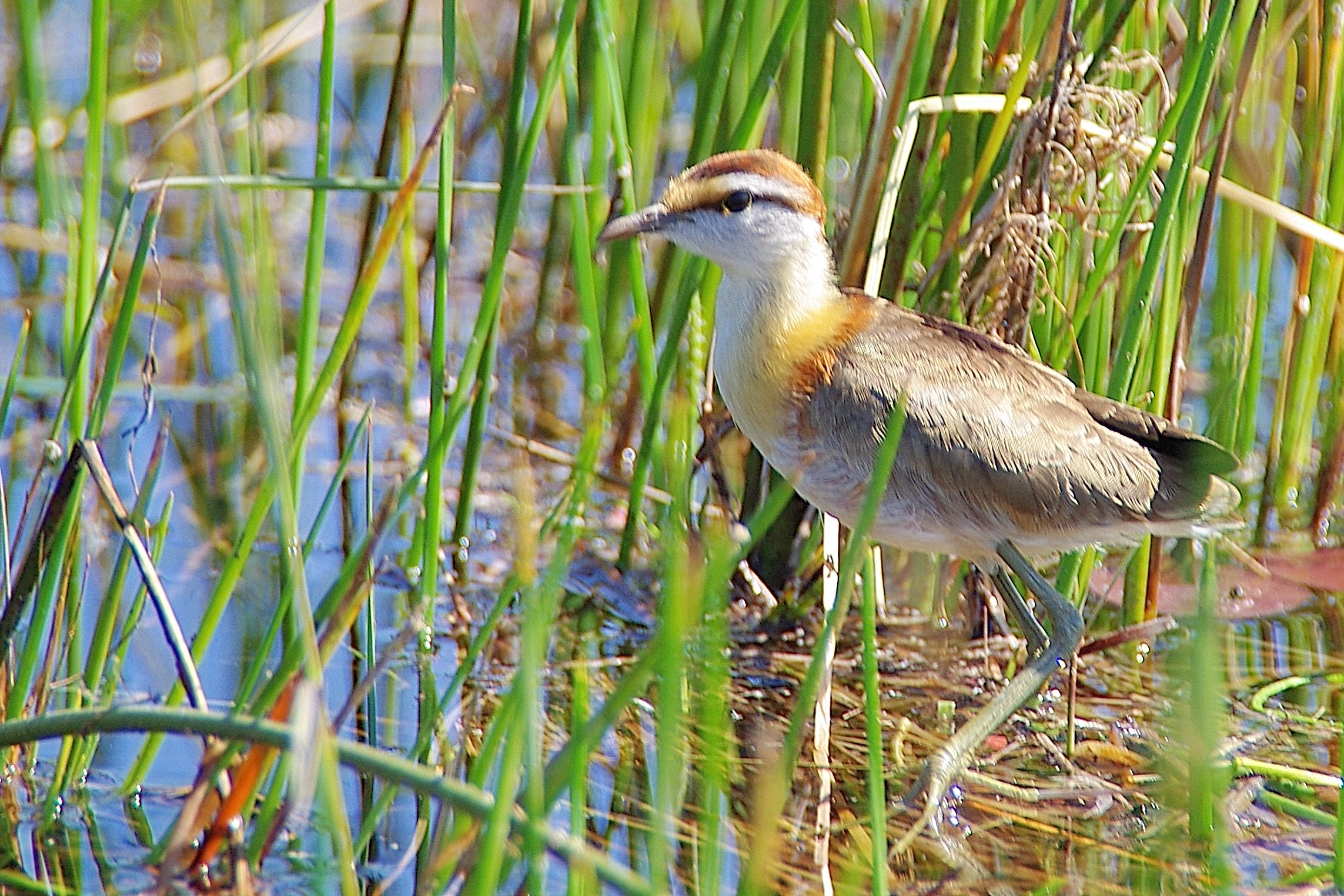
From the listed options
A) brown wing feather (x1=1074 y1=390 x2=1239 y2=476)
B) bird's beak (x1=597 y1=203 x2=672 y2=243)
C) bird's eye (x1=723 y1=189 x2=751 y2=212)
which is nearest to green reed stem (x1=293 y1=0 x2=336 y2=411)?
bird's beak (x1=597 y1=203 x2=672 y2=243)

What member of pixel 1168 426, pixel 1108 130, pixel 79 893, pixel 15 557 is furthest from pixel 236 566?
pixel 1108 130

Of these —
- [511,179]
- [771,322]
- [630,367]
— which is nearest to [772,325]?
[771,322]

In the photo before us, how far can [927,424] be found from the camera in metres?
3.31

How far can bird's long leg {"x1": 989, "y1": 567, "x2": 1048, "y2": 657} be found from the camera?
11.9ft

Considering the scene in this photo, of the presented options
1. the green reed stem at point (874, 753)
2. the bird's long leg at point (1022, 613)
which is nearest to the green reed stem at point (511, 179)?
the green reed stem at point (874, 753)

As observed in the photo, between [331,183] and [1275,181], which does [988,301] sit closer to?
[1275,181]

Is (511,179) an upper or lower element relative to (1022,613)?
upper

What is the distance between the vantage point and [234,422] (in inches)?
195

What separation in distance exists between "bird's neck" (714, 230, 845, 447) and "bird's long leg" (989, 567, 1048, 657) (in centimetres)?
62

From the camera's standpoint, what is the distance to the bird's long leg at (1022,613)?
362 centimetres

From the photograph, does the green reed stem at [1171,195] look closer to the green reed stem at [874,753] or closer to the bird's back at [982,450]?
the bird's back at [982,450]

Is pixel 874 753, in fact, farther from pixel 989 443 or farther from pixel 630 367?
pixel 630 367

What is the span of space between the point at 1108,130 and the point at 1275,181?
101 cm

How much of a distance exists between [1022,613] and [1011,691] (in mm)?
217
